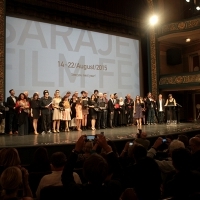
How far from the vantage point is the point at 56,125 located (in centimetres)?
995

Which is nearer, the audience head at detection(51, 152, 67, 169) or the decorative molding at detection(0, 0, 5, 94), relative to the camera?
the audience head at detection(51, 152, 67, 169)

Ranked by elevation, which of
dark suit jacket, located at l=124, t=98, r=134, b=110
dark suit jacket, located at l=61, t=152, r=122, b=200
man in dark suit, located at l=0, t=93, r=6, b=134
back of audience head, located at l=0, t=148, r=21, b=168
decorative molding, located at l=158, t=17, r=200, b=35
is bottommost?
dark suit jacket, located at l=61, t=152, r=122, b=200

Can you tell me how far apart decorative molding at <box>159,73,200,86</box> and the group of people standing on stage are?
5.84 ft

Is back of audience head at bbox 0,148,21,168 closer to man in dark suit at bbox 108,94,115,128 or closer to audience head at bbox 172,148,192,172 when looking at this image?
audience head at bbox 172,148,192,172

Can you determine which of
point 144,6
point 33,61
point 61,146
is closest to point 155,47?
point 144,6

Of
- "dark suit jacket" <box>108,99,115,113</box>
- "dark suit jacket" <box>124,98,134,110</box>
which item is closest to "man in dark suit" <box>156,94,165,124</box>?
"dark suit jacket" <box>124,98,134,110</box>

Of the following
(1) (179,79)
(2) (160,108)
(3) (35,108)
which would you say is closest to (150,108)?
(2) (160,108)

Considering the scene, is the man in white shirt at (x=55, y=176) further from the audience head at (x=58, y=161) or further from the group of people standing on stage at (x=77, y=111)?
the group of people standing on stage at (x=77, y=111)

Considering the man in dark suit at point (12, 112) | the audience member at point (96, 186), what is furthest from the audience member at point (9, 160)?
the man in dark suit at point (12, 112)

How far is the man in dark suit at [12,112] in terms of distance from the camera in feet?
27.2

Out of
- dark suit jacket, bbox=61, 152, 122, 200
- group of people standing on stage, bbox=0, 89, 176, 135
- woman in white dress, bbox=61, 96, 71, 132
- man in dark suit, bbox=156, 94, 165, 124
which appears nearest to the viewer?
dark suit jacket, bbox=61, 152, 122, 200

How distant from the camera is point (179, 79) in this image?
45.2 ft

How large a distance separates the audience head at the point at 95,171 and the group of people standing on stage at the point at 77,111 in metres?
6.57

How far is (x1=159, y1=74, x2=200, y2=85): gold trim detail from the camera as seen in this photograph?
13242 millimetres
